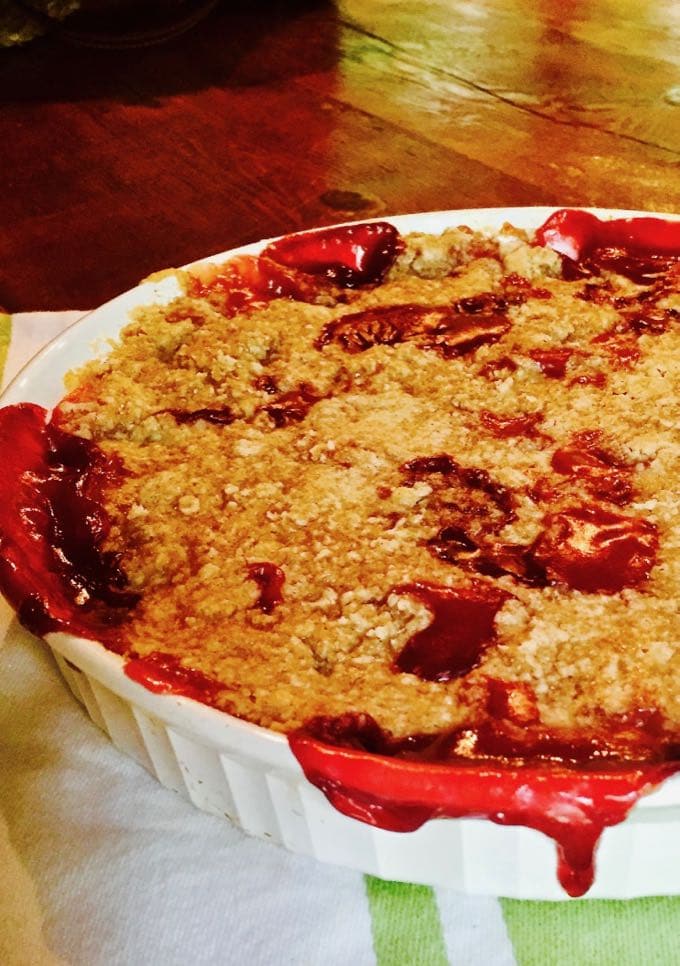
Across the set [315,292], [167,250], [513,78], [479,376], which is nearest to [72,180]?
[167,250]

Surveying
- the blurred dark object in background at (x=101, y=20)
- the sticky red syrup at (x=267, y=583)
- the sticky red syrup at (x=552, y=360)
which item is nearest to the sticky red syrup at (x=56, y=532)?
the sticky red syrup at (x=267, y=583)

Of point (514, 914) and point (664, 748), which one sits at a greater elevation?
point (664, 748)

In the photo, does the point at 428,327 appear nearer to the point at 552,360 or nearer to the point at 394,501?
the point at 552,360

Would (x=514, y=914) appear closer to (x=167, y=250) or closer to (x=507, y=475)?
(x=507, y=475)

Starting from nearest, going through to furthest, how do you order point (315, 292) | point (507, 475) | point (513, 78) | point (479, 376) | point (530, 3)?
point (507, 475) → point (479, 376) → point (315, 292) → point (513, 78) → point (530, 3)

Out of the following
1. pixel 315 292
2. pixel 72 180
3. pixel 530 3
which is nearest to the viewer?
pixel 315 292

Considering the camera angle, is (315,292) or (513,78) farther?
(513,78)

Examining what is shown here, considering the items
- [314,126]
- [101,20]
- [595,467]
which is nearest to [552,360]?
[595,467]

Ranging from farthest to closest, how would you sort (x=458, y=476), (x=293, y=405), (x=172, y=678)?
(x=293, y=405) < (x=458, y=476) < (x=172, y=678)
